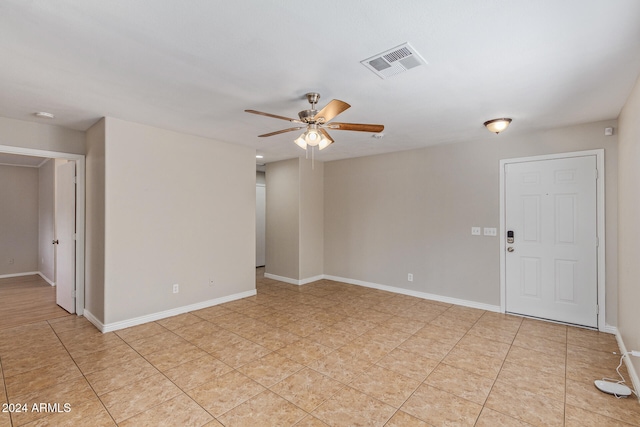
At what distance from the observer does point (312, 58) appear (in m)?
2.14

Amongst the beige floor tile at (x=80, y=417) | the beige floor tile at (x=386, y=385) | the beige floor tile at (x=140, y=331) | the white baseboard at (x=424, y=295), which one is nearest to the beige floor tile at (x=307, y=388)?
the beige floor tile at (x=386, y=385)

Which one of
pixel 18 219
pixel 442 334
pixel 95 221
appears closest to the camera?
pixel 442 334

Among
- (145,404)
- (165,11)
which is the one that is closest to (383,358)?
(145,404)

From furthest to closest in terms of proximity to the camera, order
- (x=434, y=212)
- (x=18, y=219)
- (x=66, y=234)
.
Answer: (x=18, y=219) → (x=434, y=212) → (x=66, y=234)

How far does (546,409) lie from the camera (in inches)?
86.1

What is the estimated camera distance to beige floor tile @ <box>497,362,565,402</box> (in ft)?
7.87

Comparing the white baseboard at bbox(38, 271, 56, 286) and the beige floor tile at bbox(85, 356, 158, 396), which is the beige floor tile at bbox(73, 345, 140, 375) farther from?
the white baseboard at bbox(38, 271, 56, 286)

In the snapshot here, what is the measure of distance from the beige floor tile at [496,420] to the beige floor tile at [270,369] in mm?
1443

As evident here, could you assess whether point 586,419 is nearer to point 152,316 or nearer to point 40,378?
point 40,378

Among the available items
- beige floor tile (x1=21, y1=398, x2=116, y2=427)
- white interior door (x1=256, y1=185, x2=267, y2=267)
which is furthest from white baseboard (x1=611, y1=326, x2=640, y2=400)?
white interior door (x1=256, y1=185, x2=267, y2=267)

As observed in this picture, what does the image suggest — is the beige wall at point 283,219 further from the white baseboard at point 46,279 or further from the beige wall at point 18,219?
the beige wall at point 18,219

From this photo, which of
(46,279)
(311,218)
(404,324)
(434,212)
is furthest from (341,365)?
(46,279)

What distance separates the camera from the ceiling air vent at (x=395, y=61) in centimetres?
204

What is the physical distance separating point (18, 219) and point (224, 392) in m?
7.25
